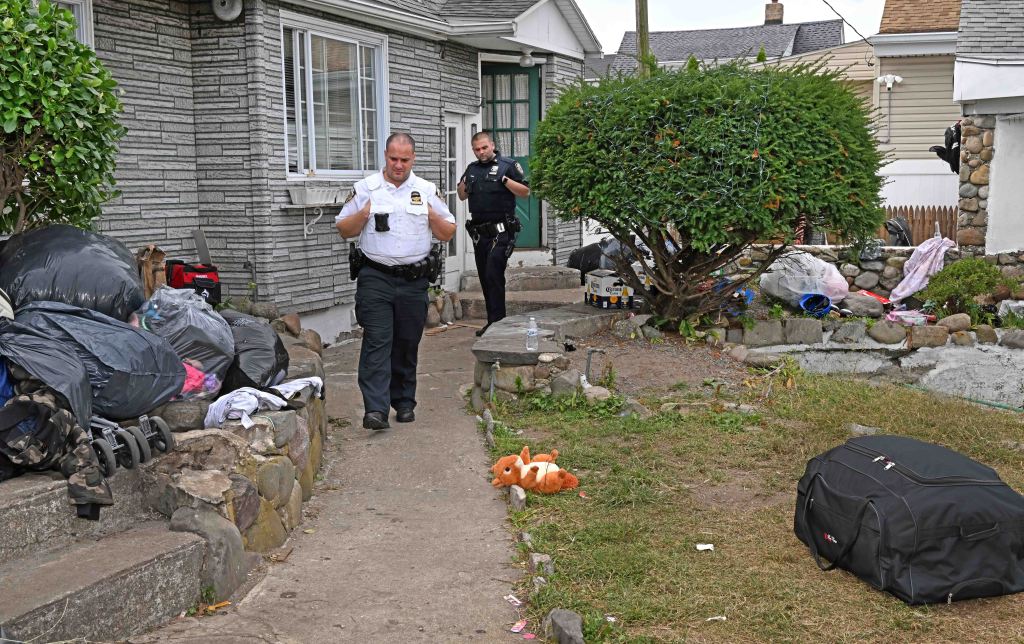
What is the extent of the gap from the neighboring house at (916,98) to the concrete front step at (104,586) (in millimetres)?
18938

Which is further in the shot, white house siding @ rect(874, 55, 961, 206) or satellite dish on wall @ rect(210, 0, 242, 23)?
white house siding @ rect(874, 55, 961, 206)

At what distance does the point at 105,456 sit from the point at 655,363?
5353 mm

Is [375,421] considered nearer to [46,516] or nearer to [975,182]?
[46,516]

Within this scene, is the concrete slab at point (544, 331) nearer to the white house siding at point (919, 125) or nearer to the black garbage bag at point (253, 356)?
the black garbage bag at point (253, 356)

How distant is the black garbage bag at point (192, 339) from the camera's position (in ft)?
18.2

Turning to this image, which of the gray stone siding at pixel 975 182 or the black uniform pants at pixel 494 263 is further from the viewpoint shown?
the gray stone siding at pixel 975 182

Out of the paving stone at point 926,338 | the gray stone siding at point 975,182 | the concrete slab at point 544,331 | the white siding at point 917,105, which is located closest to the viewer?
the concrete slab at point 544,331

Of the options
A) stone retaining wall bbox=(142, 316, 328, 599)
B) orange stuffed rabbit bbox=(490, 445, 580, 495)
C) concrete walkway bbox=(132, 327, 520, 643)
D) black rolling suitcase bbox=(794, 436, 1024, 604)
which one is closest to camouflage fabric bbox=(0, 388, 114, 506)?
stone retaining wall bbox=(142, 316, 328, 599)

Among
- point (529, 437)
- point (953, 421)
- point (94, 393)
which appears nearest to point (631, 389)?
point (529, 437)

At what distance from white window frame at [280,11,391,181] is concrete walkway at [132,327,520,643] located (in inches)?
151

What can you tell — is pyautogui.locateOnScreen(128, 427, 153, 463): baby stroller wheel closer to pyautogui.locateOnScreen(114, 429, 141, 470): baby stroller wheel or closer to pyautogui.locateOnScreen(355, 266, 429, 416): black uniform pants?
pyautogui.locateOnScreen(114, 429, 141, 470): baby stroller wheel

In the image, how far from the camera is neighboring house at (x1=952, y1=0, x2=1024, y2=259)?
493 inches

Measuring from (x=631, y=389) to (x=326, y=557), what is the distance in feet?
12.2

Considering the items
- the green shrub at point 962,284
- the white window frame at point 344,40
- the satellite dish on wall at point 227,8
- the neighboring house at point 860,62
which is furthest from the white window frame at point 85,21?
the neighboring house at point 860,62
